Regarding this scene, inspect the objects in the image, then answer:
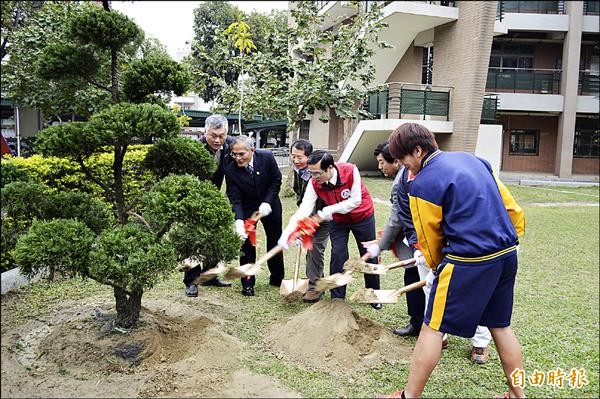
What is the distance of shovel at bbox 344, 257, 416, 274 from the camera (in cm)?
400

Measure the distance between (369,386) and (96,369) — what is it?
1.68 meters

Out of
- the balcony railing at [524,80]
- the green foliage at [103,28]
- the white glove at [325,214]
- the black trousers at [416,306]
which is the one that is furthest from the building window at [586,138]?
the green foliage at [103,28]

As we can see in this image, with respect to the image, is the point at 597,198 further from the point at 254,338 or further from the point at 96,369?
the point at 96,369

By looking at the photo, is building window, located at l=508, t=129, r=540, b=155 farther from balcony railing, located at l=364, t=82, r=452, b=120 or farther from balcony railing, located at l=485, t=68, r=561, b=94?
balcony railing, located at l=364, t=82, r=452, b=120

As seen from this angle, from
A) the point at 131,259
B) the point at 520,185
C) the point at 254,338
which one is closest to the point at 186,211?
the point at 131,259

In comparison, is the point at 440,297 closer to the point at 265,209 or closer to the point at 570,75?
the point at 265,209

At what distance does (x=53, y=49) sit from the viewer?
11.2ft

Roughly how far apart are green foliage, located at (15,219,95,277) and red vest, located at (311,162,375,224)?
196 cm

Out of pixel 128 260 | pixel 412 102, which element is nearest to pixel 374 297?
pixel 128 260

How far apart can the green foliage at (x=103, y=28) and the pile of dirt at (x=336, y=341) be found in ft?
7.69

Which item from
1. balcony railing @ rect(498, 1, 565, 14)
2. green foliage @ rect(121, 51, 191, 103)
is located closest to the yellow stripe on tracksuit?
green foliage @ rect(121, 51, 191, 103)

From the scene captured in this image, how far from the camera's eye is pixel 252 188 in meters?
4.92

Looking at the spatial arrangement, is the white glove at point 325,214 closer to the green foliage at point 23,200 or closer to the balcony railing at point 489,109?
the green foliage at point 23,200

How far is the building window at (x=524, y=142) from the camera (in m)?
20.9
